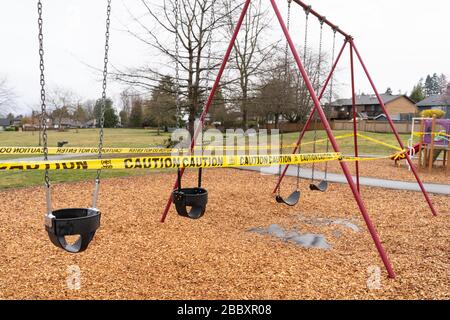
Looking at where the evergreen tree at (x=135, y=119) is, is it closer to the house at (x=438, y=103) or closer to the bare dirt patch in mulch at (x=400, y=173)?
the house at (x=438, y=103)

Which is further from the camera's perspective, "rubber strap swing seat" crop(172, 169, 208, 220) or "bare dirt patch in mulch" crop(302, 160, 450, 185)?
"bare dirt patch in mulch" crop(302, 160, 450, 185)

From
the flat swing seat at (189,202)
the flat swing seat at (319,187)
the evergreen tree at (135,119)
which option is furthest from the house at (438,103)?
the flat swing seat at (189,202)

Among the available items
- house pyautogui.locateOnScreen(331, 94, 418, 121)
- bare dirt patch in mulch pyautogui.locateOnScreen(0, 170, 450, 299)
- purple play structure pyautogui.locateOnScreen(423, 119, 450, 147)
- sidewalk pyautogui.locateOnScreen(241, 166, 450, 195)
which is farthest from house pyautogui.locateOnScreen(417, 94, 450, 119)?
bare dirt patch in mulch pyautogui.locateOnScreen(0, 170, 450, 299)

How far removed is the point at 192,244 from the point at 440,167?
11847 mm

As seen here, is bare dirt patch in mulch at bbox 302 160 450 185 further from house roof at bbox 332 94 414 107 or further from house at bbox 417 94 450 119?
house roof at bbox 332 94 414 107

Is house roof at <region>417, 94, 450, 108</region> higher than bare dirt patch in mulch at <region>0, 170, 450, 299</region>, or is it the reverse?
house roof at <region>417, 94, 450, 108</region>

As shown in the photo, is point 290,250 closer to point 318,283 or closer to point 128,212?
point 318,283

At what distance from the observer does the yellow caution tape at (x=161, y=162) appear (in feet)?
9.55

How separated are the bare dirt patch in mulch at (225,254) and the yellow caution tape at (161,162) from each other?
3.81ft

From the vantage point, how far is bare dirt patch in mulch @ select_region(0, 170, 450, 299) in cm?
335

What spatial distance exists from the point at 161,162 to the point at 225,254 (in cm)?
152

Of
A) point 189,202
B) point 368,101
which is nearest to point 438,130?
point 189,202

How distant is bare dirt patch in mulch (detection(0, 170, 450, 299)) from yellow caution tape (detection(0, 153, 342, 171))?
3.81 feet

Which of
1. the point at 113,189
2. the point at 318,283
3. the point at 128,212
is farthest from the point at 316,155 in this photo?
the point at 113,189
